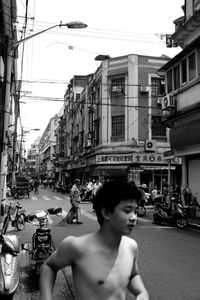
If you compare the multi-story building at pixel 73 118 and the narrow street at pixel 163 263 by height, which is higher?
the multi-story building at pixel 73 118

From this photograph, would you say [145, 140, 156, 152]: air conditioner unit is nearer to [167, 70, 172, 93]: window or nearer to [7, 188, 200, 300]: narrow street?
[167, 70, 172, 93]: window

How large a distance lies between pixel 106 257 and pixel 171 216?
13.7m

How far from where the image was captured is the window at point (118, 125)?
36562 millimetres

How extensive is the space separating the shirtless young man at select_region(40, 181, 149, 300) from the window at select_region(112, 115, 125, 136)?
34.1 metres

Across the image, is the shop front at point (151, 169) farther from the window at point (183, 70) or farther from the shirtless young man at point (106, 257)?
the shirtless young man at point (106, 257)

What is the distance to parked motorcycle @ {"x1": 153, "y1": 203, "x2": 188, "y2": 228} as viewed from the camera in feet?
49.4

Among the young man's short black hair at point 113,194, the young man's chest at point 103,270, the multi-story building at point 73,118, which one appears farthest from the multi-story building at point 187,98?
the multi-story building at point 73,118

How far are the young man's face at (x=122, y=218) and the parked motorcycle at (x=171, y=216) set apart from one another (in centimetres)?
1334


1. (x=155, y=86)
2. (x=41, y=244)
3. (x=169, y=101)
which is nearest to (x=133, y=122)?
(x=155, y=86)

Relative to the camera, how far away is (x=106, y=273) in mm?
2137

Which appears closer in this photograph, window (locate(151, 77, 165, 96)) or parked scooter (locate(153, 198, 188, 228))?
parked scooter (locate(153, 198, 188, 228))

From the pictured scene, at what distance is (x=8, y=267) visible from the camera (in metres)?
5.38

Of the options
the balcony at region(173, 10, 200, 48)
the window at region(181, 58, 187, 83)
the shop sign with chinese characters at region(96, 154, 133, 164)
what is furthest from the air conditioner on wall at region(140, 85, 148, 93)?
the window at region(181, 58, 187, 83)

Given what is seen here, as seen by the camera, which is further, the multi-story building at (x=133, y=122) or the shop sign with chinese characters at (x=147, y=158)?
the multi-story building at (x=133, y=122)
